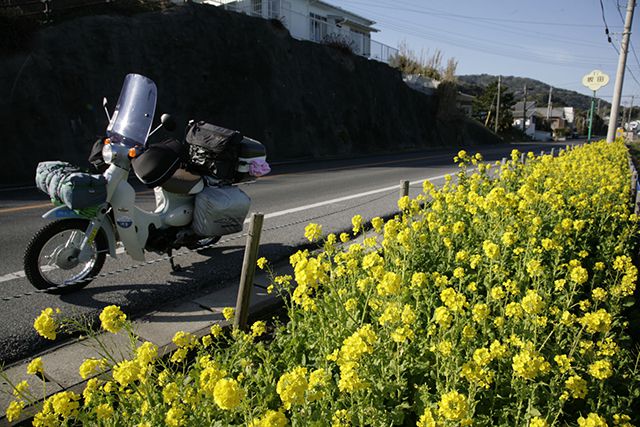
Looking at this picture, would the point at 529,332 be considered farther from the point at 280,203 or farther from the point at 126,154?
the point at 280,203

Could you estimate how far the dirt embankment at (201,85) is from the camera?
39.2ft

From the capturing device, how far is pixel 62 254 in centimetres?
352

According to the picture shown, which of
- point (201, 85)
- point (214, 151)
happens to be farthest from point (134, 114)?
point (201, 85)

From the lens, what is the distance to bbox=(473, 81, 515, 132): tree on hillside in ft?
185

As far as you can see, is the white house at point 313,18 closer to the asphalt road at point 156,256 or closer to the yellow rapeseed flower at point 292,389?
the asphalt road at point 156,256

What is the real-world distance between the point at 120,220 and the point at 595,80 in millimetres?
19511

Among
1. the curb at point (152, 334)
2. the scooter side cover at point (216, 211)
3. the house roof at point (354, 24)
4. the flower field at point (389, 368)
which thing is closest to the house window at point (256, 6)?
the house roof at point (354, 24)

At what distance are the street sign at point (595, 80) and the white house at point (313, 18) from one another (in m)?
15.0

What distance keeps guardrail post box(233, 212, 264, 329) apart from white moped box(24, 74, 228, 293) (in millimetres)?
1546

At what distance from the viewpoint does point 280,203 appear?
768 cm

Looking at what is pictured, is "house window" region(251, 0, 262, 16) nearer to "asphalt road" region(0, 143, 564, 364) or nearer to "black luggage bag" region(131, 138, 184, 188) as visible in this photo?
"asphalt road" region(0, 143, 564, 364)

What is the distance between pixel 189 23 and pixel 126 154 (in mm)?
16372

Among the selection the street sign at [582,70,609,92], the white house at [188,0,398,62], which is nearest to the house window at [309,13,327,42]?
the white house at [188,0,398,62]

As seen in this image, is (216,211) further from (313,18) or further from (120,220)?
(313,18)
